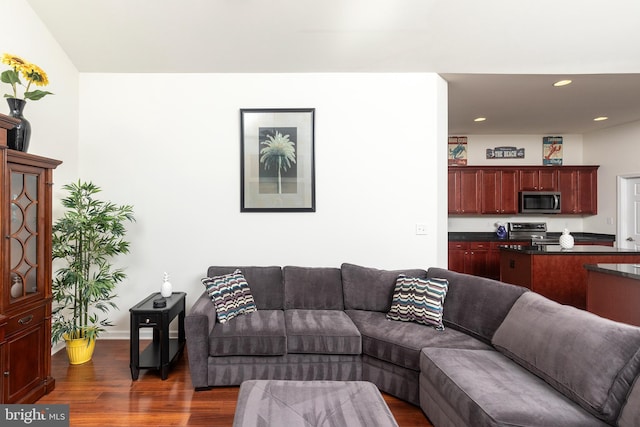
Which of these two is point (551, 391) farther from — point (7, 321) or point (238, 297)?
point (7, 321)

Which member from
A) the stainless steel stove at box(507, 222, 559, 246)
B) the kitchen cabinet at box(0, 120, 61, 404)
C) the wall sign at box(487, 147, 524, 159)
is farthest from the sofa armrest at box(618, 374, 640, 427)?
the wall sign at box(487, 147, 524, 159)

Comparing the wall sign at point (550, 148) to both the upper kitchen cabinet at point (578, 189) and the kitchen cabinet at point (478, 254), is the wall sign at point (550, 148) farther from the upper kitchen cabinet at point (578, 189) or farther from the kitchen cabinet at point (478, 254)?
the kitchen cabinet at point (478, 254)

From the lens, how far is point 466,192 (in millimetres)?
6090

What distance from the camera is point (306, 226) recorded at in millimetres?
3588

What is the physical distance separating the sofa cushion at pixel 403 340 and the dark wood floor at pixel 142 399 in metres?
0.32

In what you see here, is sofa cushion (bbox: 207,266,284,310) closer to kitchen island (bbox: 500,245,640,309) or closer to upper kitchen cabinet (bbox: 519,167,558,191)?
kitchen island (bbox: 500,245,640,309)

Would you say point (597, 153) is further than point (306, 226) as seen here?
Yes

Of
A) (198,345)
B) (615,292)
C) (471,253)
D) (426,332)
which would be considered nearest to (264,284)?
(198,345)

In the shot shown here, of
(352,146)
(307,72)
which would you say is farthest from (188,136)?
(352,146)

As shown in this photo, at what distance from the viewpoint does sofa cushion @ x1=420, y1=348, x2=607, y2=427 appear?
56.9 inches

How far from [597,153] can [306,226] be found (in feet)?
19.6

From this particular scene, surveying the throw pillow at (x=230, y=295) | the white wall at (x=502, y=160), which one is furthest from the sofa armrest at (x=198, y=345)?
the white wall at (x=502, y=160)

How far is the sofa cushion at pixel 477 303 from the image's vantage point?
2314mm

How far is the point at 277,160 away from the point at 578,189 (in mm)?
5848
